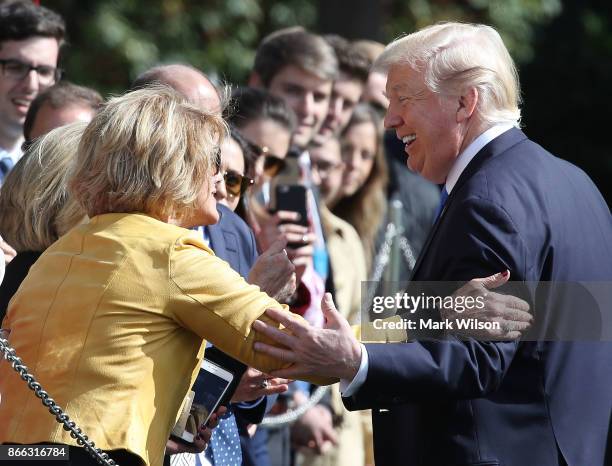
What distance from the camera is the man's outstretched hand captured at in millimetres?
3068

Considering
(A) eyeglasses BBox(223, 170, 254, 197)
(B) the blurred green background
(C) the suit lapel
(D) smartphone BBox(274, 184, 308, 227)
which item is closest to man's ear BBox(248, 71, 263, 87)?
(D) smartphone BBox(274, 184, 308, 227)

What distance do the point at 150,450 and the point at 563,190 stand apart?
1430mm

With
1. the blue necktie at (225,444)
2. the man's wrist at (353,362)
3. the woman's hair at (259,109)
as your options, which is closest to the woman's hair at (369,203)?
the woman's hair at (259,109)

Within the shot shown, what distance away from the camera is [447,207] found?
11.2ft

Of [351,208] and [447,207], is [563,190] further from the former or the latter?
[351,208]

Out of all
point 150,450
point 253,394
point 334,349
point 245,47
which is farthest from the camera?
point 245,47

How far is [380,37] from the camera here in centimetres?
1255

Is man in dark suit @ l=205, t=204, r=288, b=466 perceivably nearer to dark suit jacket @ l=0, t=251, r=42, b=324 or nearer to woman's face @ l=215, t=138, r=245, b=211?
woman's face @ l=215, t=138, r=245, b=211

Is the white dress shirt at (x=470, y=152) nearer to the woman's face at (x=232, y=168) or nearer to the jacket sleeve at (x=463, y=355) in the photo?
the jacket sleeve at (x=463, y=355)

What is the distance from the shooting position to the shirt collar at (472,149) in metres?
3.53

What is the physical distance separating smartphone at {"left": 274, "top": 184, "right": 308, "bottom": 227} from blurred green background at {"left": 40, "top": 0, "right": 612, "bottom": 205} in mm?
7095

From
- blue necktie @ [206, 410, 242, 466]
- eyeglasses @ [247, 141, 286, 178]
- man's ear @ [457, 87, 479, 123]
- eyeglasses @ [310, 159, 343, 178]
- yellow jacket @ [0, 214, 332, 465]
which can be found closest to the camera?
yellow jacket @ [0, 214, 332, 465]

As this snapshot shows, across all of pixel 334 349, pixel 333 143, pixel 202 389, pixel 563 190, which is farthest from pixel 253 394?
pixel 333 143

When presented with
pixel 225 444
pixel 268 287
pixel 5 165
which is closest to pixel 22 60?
pixel 5 165
